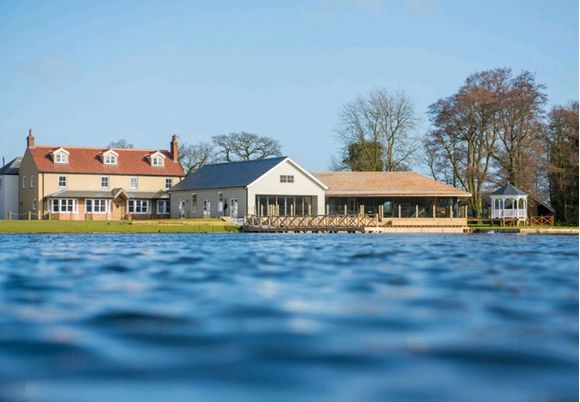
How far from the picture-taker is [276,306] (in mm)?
6559

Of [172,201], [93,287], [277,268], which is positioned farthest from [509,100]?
[93,287]

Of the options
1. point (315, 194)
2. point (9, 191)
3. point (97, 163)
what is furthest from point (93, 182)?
point (315, 194)

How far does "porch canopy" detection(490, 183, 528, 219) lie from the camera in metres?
49.7

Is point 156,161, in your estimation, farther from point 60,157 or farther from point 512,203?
point 512,203

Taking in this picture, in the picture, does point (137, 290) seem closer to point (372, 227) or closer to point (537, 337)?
point (537, 337)

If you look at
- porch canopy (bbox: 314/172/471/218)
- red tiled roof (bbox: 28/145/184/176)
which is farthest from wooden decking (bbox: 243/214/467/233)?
red tiled roof (bbox: 28/145/184/176)

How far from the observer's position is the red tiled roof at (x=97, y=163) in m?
58.3

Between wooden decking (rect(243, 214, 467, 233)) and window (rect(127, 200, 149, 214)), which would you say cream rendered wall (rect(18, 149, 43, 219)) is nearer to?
window (rect(127, 200, 149, 214))

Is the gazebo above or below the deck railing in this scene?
above

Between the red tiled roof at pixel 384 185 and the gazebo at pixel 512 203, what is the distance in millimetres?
2071

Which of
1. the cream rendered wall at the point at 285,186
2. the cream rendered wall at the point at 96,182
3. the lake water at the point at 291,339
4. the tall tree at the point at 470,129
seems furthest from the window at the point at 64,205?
the lake water at the point at 291,339

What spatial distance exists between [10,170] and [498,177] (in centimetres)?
3692

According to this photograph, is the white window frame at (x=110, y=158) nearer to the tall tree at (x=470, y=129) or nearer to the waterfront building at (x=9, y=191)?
the waterfront building at (x=9, y=191)

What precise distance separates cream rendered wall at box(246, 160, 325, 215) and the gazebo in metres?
10.7
